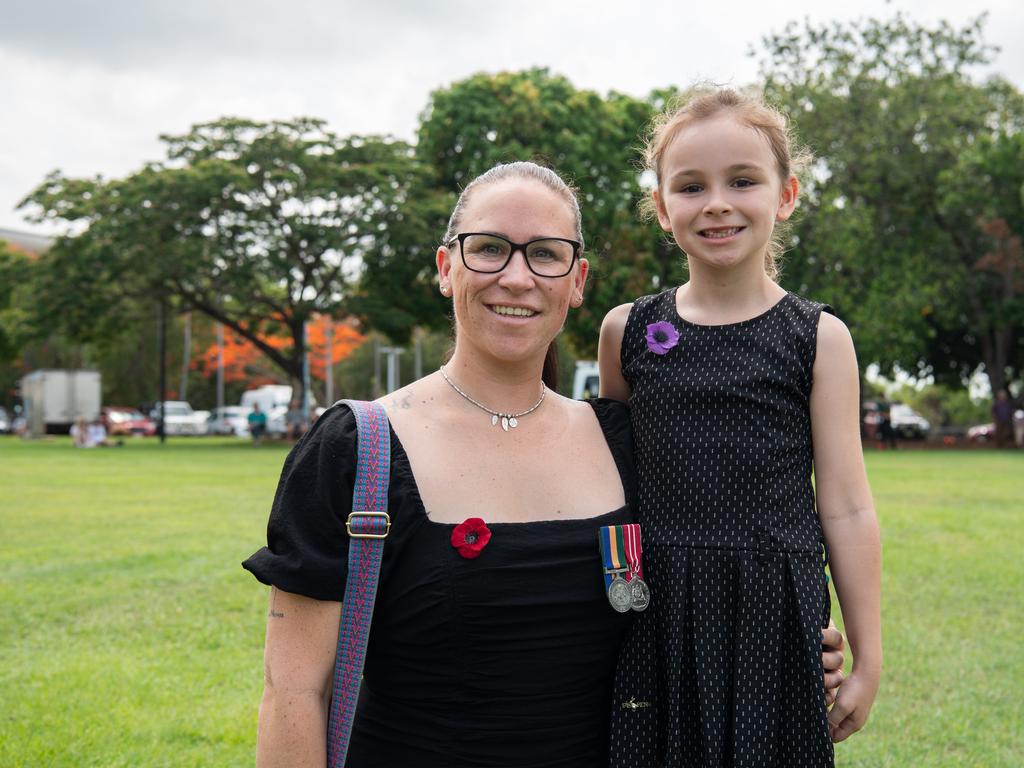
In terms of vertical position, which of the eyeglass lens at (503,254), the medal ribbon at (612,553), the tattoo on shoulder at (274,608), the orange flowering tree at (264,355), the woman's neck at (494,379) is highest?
the orange flowering tree at (264,355)

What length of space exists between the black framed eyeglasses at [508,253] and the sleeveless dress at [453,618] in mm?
395

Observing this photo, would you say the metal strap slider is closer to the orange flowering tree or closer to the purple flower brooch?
the purple flower brooch

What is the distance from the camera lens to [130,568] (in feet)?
28.2

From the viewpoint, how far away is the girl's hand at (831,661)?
6.73 ft

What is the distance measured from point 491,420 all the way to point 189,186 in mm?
26650

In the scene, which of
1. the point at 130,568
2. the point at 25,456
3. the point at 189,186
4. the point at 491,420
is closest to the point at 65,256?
the point at 189,186

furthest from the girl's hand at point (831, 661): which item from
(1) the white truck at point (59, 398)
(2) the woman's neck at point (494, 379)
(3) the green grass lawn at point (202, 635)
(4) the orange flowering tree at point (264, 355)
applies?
(4) the orange flowering tree at point (264, 355)

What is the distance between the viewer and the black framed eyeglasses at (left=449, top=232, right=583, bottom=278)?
2076mm

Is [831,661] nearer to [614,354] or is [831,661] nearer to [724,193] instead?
[614,354]

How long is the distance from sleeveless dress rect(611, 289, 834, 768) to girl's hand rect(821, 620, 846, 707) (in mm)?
44

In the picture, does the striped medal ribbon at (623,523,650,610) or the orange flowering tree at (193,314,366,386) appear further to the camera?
the orange flowering tree at (193,314,366,386)

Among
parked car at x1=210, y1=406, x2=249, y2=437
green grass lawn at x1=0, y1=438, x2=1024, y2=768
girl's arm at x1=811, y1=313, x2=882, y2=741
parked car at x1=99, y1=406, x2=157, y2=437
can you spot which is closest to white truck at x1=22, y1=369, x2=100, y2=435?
parked car at x1=99, y1=406, x2=157, y2=437

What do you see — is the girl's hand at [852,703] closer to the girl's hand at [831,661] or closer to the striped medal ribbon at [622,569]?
the girl's hand at [831,661]

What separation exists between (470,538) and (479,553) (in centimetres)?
3
